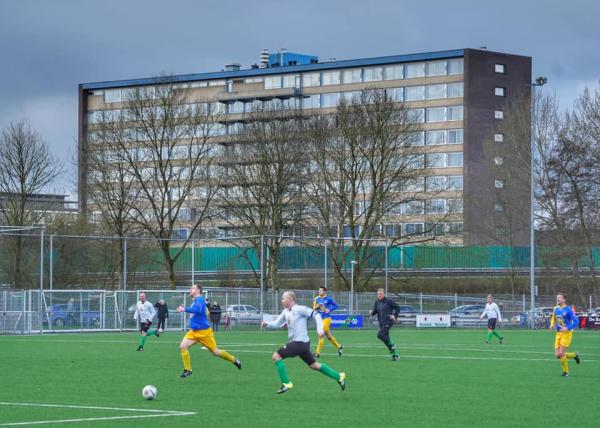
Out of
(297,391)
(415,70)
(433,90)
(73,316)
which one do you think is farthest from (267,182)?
(297,391)

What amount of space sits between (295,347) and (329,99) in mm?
101676

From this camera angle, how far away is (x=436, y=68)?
116 meters

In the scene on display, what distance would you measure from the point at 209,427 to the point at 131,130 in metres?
62.4

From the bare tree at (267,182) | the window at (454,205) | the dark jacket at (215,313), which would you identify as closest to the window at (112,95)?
the bare tree at (267,182)

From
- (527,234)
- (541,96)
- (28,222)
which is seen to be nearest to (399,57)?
(527,234)

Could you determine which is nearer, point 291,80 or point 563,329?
point 563,329

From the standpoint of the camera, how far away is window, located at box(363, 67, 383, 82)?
119m

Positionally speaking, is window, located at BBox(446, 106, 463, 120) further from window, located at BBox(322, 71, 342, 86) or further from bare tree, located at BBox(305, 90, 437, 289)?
bare tree, located at BBox(305, 90, 437, 289)

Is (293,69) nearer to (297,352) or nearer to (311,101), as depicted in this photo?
(311,101)

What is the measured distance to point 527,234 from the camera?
95.4 m

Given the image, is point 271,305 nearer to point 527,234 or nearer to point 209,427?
point 527,234

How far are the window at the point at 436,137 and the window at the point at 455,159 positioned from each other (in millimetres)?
1678

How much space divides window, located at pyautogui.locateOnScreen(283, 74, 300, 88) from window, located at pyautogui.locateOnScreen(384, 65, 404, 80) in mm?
9838

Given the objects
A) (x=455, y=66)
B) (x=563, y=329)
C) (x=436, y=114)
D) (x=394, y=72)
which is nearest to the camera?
(x=563, y=329)
